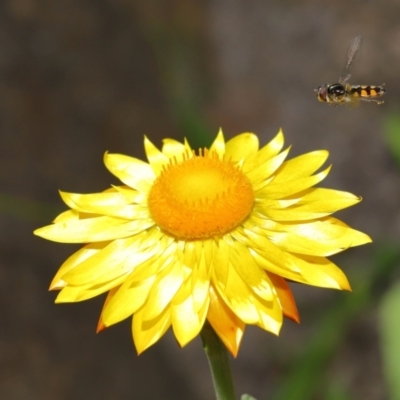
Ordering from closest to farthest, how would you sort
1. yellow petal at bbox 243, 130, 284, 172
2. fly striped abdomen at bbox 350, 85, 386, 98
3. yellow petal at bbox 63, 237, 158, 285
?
yellow petal at bbox 63, 237, 158, 285
yellow petal at bbox 243, 130, 284, 172
fly striped abdomen at bbox 350, 85, 386, 98

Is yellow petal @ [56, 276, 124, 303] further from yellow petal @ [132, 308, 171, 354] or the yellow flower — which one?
yellow petal @ [132, 308, 171, 354]

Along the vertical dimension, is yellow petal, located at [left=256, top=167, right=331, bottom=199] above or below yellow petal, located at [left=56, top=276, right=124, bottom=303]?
above

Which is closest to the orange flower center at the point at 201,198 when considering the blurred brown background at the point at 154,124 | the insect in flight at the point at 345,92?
the insect in flight at the point at 345,92

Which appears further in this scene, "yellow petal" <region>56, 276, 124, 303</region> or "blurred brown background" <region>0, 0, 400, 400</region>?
"blurred brown background" <region>0, 0, 400, 400</region>

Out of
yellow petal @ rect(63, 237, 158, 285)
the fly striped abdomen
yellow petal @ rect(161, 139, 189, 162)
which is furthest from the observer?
the fly striped abdomen

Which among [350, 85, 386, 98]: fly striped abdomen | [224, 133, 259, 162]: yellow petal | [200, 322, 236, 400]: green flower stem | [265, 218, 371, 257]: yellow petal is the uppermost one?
[350, 85, 386, 98]: fly striped abdomen

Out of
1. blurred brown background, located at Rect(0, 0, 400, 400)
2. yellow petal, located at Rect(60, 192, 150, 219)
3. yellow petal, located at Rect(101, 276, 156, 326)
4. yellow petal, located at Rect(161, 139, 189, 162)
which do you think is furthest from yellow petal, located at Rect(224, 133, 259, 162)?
blurred brown background, located at Rect(0, 0, 400, 400)
